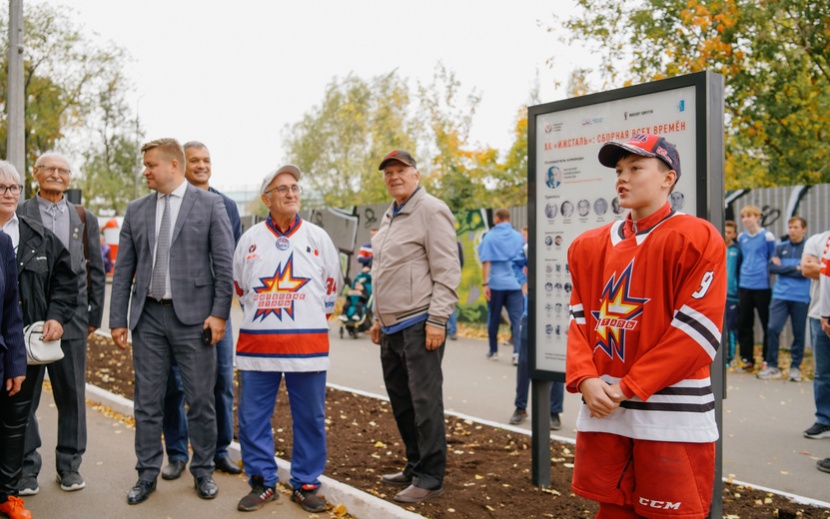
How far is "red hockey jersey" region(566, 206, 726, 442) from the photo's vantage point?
305 centimetres

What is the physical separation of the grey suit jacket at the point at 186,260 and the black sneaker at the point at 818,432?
5642 millimetres

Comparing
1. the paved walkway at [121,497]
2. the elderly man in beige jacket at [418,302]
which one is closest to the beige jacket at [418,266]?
the elderly man in beige jacket at [418,302]

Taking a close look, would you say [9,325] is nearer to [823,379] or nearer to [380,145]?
[823,379]

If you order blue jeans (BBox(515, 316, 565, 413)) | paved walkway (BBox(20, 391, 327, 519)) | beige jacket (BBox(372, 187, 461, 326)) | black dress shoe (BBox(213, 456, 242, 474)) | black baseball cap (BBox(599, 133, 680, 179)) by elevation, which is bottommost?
paved walkway (BBox(20, 391, 327, 519))

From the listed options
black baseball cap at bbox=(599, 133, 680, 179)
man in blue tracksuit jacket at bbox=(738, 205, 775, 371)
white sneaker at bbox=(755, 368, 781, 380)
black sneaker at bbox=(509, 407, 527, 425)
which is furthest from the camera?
man in blue tracksuit jacket at bbox=(738, 205, 775, 371)

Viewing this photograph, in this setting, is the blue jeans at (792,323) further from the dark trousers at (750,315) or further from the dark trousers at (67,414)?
the dark trousers at (67,414)

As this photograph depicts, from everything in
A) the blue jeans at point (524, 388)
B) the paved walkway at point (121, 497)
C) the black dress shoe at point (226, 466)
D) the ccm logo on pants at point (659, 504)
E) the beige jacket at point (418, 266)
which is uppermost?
the beige jacket at point (418, 266)

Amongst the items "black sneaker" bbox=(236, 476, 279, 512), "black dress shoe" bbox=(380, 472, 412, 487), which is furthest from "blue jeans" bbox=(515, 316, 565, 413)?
"black sneaker" bbox=(236, 476, 279, 512)

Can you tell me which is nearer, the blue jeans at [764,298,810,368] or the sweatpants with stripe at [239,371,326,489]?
the sweatpants with stripe at [239,371,326,489]

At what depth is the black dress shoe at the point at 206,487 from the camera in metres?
5.43

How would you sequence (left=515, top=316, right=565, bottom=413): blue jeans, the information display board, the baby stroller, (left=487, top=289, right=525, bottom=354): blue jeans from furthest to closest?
the baby stroller, (left=487, top=289, right=525, bottom=354): blue jeans, (left=515, top=316, right=565, bottom=413): blue jeans, the information display board

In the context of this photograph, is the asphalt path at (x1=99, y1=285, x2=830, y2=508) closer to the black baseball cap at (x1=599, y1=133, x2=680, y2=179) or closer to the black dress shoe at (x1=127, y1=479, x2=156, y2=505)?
the black baseball cap at (x1=599, y1=133, x2=680, y2=179)

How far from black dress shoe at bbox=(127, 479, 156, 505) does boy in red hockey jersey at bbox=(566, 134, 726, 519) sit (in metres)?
3.38

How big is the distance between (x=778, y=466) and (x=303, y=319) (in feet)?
13.8
